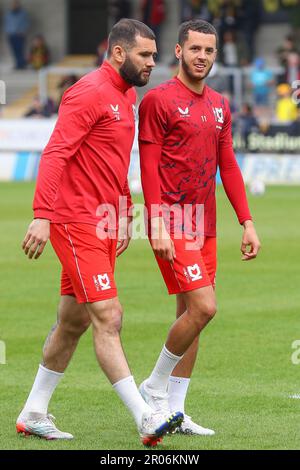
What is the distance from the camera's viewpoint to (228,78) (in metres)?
36.1

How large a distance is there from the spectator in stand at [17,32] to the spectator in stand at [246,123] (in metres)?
13.4

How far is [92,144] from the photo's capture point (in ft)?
24.8

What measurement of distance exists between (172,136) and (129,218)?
0.59 m

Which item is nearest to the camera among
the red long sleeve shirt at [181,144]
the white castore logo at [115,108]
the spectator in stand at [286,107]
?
the white castore logo at [115,108]

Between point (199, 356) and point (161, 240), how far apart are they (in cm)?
299

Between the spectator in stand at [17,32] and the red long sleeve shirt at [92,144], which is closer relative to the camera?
the red long sleeve shirt at [92,144]

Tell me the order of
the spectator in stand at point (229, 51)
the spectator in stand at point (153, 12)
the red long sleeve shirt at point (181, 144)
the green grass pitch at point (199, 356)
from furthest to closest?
the spectator in stand at point (153, 12)
the spectator in stand at point (229, 51)
the red long sleeve shirt at point (181, 144)
the green grass pitch at point (199, 356)

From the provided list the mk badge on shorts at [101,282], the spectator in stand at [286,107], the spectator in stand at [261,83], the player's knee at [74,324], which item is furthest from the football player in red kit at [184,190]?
the spectator in stand at [261,83]

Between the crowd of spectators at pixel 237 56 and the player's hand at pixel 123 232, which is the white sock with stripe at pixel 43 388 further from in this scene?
the crowd of spectators at pixel 237 56

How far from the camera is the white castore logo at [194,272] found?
7.89 m

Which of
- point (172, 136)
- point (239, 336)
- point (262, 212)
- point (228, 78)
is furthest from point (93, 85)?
point (228, 78)

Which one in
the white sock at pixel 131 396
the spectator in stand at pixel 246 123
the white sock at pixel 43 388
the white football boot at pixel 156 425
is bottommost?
the spectator in stand at pixel 246 123
